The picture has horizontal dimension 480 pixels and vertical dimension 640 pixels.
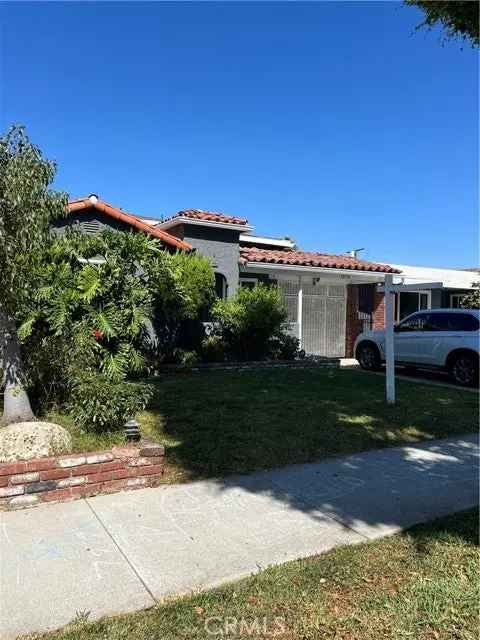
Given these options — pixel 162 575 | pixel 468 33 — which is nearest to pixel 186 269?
pixel 468 33

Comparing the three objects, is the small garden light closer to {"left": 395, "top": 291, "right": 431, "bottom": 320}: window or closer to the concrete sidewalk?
the concrete sidewalk

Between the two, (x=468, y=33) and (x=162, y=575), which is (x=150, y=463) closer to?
(x=162, y=575)

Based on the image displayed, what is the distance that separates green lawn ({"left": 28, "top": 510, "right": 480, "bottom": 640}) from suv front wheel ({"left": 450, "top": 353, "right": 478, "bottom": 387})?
814 cm

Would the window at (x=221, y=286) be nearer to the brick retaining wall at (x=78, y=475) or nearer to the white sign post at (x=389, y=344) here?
the white sign post at (x=389, y=344)

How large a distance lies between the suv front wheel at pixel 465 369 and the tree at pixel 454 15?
8008mm

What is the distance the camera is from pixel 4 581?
3.03 meters

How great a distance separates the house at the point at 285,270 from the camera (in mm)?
11828

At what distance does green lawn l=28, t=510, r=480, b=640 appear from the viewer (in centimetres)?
260

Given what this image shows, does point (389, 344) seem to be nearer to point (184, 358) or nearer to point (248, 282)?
point (184, 358)

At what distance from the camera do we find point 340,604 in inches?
112

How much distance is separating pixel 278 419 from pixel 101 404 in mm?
2769

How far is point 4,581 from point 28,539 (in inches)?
21.1

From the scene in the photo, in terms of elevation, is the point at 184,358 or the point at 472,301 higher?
the point at 472,301

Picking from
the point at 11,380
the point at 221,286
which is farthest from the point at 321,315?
the point at 11,380
